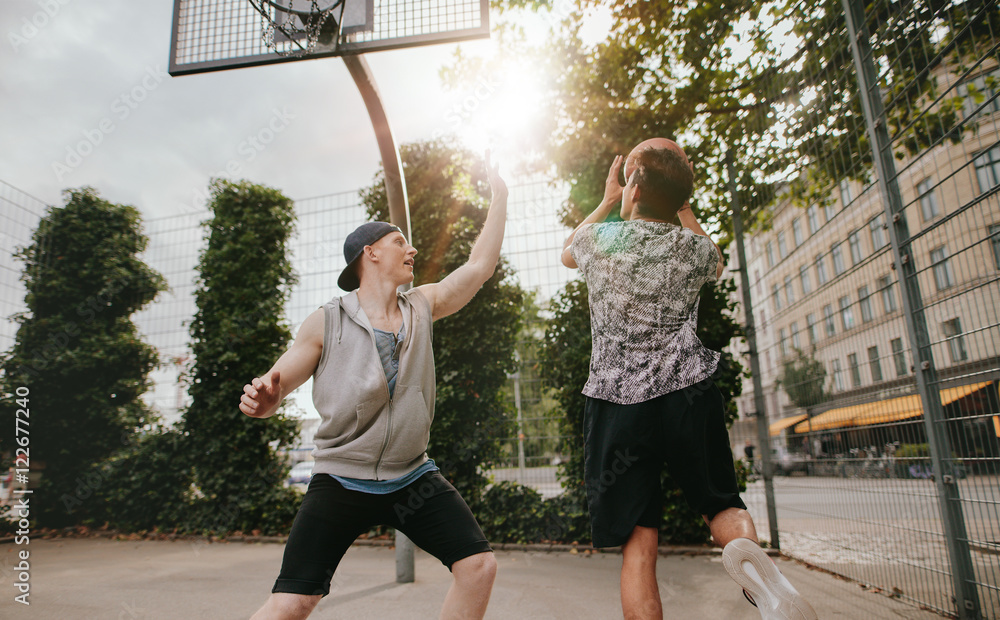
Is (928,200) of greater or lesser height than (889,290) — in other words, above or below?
above

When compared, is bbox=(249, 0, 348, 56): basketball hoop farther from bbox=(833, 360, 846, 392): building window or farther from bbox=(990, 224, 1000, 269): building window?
bbox=(833, 360, 846, 392): building window

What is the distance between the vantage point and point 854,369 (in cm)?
374

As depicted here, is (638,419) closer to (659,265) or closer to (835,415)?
(659,265)

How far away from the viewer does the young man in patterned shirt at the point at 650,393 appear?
1.83 metres

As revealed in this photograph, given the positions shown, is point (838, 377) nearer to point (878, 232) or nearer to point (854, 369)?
point (854, 369)

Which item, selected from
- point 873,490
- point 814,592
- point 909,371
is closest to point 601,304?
point 909,371


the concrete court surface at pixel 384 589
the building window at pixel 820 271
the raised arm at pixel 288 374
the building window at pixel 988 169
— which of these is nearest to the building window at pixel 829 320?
the building window at pixel 820 271

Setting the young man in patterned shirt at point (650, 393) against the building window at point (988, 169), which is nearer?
the young man in patterned shirt at point (650, 393)

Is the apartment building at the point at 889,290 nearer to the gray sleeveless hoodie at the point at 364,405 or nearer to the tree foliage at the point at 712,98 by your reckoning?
the tree foliage at the point at 712,98

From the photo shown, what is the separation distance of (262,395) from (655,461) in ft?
4.45

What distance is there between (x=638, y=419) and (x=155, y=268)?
9.66 meters

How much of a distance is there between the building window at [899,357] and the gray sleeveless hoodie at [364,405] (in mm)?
3016

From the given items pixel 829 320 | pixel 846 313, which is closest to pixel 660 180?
pixel 846 313

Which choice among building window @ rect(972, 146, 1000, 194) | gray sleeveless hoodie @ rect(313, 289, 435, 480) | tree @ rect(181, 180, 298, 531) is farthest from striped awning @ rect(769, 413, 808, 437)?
tree @ rect(181, 180, 298, 531)
